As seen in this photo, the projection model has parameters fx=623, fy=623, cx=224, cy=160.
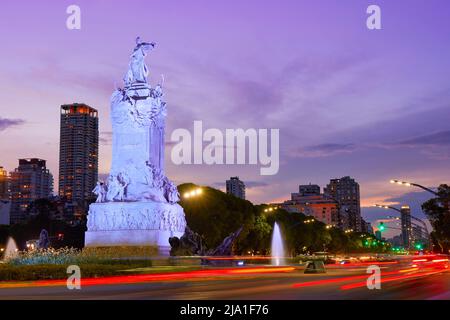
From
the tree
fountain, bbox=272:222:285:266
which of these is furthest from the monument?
fountain, bbox=272:222:285:266

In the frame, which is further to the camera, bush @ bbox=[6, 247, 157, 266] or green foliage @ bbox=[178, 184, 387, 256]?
green foliage @ bbox=[178, 184, 387, 256]

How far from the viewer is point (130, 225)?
60.4 metres

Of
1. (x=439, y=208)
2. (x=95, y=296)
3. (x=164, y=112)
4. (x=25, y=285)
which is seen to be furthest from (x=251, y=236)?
(x=95, y=296)

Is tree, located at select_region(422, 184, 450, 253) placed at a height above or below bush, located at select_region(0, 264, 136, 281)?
above

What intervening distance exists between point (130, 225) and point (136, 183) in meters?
4.23

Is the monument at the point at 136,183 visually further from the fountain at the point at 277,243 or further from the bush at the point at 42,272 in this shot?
the fountain at the point at 277,243

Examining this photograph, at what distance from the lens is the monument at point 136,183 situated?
60250 millimetres

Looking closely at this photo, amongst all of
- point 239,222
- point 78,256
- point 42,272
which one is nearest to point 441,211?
point 239,222

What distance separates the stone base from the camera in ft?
196

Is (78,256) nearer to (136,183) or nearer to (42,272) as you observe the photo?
(42,272)

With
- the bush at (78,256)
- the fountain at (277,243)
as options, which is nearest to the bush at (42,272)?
the bush at (78,256)

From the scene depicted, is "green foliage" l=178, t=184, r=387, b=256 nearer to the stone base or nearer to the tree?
the stone base

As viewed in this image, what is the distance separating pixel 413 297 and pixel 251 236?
7899 centimetres
